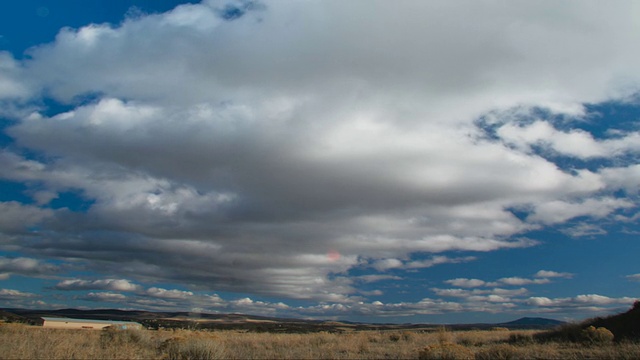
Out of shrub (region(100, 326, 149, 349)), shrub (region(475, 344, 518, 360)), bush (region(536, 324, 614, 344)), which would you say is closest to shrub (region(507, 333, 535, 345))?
bush (region(536, 324, 614, 344))

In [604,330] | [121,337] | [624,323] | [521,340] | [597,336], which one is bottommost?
[521,340]

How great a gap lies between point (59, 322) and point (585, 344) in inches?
3543

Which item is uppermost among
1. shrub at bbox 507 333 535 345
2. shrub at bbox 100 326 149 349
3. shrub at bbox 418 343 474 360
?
shrub at bbox 418 343 474 360

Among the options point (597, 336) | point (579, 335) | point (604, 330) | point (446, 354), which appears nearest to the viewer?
point (446, 354)

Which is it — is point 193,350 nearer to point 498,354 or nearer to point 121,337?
point 121,337

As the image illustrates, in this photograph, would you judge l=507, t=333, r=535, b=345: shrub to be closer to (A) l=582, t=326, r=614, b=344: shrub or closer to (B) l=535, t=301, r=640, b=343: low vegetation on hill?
(B) l=535, t=301, r=640, b=343: low vegetation on hill

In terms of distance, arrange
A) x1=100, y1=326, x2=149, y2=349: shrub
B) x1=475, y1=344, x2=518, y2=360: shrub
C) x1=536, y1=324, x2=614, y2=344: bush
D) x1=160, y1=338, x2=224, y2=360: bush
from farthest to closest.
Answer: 1. x1=536, y1=324, x2=614, y2=344: bush
2. x1=100, y1=326, x2=149, y2=349: shrub
3. x1=475, y1=344, x2=518, y2=360: shrub
4. x1=160, y1=338, x2=224, y2=360: bush

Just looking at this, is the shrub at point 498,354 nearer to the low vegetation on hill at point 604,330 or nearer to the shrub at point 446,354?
the shrub at point 446,354

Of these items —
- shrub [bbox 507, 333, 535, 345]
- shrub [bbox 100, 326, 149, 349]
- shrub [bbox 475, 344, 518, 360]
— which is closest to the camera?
shrub [bbox 475, 344, 518, 360]

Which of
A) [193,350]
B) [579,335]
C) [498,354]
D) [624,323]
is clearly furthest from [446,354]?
[624,323]

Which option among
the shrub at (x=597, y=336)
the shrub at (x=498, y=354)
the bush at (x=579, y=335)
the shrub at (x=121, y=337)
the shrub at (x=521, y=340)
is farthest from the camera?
the shrub at (x=521, y=340)

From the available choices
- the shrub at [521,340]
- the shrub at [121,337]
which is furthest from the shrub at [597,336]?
→ the shrub at [121,337]

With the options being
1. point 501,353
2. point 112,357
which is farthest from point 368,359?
point 112,357

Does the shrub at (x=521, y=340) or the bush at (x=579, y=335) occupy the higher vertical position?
the bush at (x=579, y=335)
